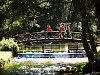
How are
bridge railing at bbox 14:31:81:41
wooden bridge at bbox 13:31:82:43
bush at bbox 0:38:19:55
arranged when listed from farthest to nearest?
1. bridge railing at bbox 14:31:81:41
2. wooden bridge at bbox 13:31:82:43
3. bush at bbox 0:38:19:55

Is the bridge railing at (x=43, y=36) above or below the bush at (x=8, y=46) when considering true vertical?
above

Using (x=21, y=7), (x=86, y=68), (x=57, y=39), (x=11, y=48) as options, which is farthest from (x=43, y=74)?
(x=57, y=39)

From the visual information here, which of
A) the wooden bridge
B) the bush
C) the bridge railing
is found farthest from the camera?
the bridge railing

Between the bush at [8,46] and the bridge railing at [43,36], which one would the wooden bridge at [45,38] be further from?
the bush at [8,46]

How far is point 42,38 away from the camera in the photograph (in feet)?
135

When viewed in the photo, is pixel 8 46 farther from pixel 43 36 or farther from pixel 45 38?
pixel 43 36

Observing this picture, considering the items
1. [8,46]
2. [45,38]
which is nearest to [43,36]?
[45,38]

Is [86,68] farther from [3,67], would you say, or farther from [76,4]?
[3,67]

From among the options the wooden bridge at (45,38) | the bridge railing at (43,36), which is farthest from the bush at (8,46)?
the bridge railing at (43,36)

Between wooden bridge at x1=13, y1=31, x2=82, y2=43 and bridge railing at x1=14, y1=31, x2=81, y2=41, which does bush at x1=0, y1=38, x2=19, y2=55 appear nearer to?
wooden bridge at x1=13, y1=31, x2=82, y2=43

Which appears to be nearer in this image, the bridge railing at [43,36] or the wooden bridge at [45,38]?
the wooden bridge at [45,38]

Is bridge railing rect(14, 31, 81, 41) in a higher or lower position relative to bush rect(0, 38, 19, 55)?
higher

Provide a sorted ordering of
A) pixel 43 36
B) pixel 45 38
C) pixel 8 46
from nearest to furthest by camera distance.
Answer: pixel 8 46
pixel 45 38
pixel 43 36

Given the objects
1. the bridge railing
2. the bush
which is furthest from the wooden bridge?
the bush
